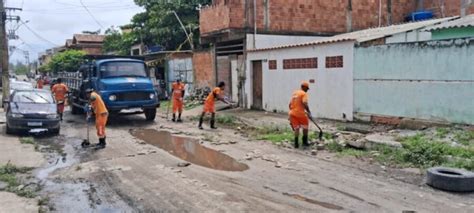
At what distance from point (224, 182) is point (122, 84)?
9.63 metres

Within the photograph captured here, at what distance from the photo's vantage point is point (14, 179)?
27.4 ft

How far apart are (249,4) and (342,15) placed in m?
5.13

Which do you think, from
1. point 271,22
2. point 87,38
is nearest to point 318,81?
point 271,22

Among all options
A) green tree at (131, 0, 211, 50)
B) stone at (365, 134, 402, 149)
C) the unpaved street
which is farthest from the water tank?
the unpaved street

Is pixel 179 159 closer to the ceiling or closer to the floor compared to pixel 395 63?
closer to the floor

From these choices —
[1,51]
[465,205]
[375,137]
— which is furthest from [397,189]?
[1,51]

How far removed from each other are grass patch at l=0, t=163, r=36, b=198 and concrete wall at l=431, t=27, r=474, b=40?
11360 millimetres

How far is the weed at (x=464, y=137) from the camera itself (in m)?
9.93

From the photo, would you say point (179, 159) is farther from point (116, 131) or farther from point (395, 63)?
point (395, 63)

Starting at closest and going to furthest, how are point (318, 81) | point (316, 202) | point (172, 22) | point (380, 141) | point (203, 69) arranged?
1. point (316, 202)
2. point (380, 141)
3. point (318, 81)
4. point (203, 69)
5. point (172, 22)

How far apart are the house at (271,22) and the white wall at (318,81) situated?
145 cm

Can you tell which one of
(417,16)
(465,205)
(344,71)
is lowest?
(465,205)

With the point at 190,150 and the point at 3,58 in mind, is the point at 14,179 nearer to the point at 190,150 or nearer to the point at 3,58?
the point at 190,150

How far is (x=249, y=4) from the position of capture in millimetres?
20188
